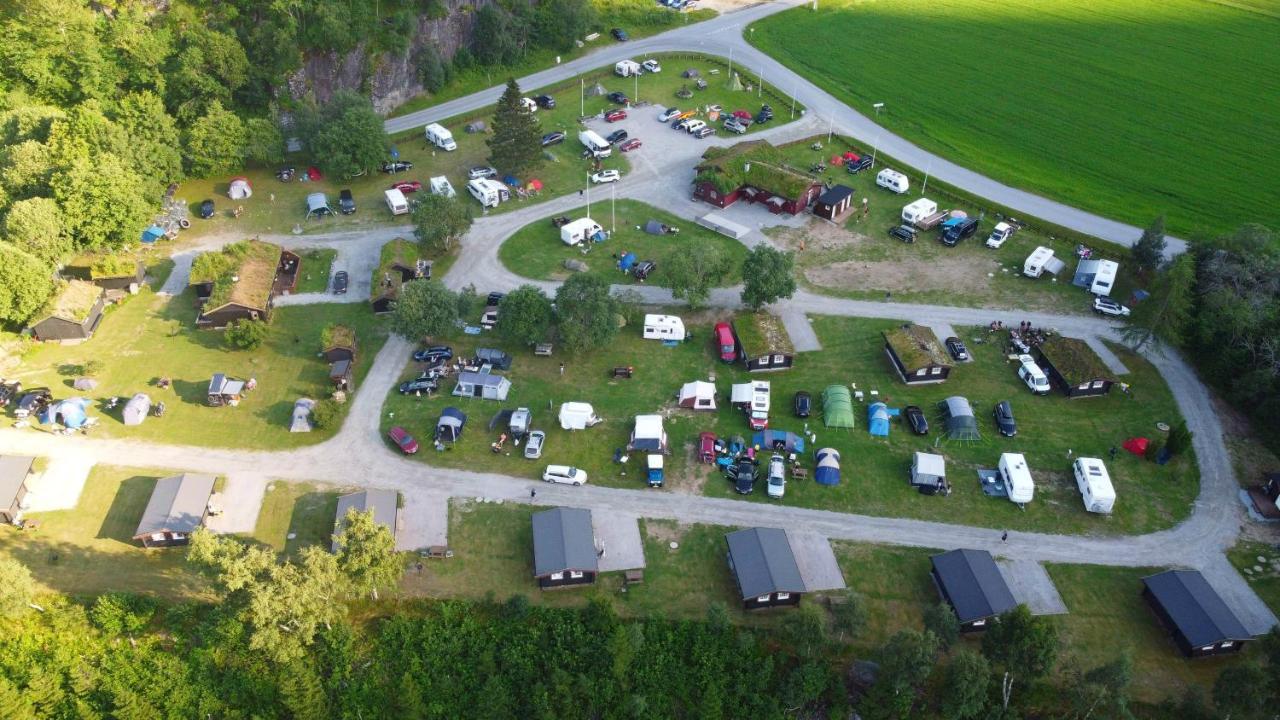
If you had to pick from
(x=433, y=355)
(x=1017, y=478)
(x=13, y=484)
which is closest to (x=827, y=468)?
(x=1017, y=478)

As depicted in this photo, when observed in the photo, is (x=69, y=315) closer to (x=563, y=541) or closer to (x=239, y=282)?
(x=239, y=282)

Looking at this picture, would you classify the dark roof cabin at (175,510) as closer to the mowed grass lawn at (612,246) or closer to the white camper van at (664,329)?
the mowed grass lawn at (612,246)

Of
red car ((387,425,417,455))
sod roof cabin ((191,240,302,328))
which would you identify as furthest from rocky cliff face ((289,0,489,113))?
red car ((387,425,417,455))

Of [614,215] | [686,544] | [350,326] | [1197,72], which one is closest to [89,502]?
[350,326]

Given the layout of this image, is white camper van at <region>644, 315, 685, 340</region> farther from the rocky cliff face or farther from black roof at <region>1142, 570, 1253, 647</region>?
the rocky cliff face

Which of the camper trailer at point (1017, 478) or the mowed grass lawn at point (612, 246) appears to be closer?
the camper trailer at point (1017, 478)

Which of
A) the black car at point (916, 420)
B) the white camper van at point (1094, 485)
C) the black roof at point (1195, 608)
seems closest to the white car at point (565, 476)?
the black car at point (916, 420)

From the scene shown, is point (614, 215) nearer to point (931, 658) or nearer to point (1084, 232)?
point (1084, 232)
